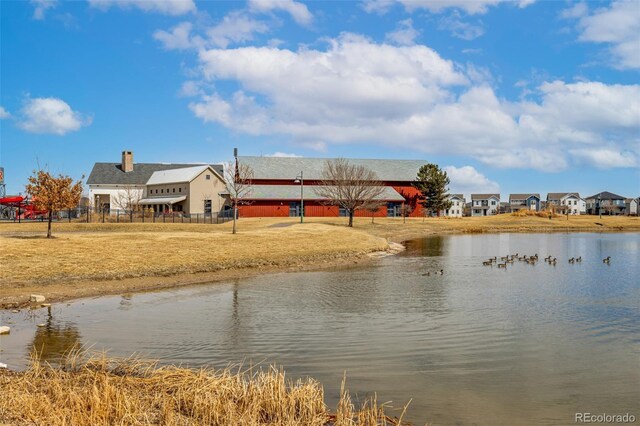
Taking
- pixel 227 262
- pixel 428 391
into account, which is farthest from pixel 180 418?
pixel 227 262

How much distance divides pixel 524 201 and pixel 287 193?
337 ft

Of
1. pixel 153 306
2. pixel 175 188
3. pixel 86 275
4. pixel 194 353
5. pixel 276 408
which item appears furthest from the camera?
pixel 175 188

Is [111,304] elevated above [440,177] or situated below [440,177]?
below

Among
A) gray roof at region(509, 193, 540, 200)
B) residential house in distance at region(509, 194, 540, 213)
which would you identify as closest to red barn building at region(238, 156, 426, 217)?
residential house in distance at region(509, 194, 540, 213)

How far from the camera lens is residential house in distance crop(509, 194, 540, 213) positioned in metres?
156

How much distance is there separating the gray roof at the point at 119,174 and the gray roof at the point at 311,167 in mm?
11312

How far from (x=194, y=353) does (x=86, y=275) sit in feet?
42.4

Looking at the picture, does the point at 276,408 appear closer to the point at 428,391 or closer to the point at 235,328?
the point at 428,391

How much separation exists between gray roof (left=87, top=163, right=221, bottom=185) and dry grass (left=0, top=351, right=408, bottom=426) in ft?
277

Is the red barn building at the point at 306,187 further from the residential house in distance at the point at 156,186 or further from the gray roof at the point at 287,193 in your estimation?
the residential house in distance at the point at 156,186

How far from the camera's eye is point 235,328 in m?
15.1

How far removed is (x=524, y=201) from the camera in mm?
156875

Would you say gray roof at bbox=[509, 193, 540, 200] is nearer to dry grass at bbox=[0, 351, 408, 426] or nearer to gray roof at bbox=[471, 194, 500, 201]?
gray roof at bbox=[471, 194, 500, 201]

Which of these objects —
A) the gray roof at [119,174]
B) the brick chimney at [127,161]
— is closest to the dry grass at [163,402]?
the gray roof at [119,174]
